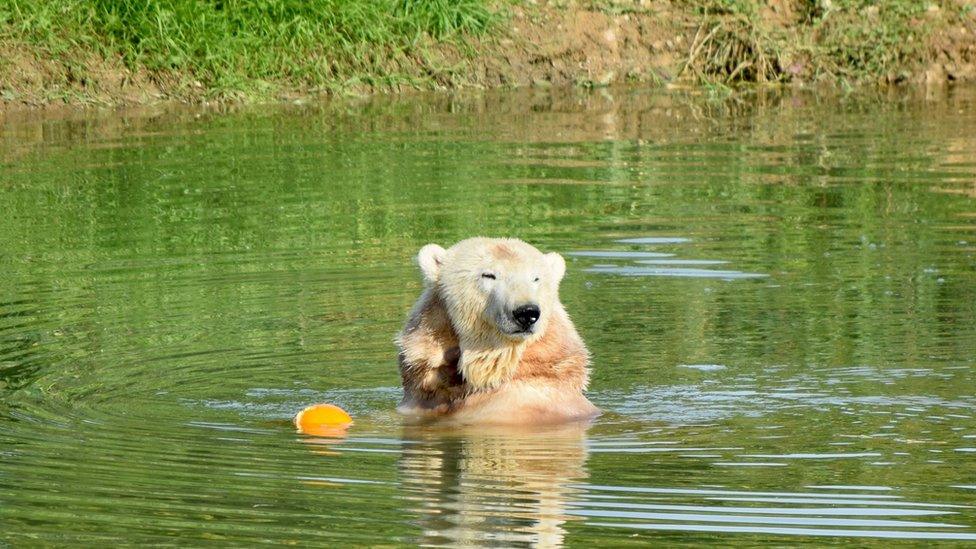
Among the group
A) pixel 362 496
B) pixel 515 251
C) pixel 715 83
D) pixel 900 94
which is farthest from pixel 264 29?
pixel 362 496

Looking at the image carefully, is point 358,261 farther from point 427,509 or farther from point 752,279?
point 427,509

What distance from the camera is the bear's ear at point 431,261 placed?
24.5 feet

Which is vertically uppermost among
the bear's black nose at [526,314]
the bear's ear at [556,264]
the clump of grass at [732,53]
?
the clump of grass at [732,53]

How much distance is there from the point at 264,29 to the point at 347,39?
98cm

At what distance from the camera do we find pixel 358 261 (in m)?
11.2

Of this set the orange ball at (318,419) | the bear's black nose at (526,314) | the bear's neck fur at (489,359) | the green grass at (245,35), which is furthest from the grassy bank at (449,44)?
the bear's black nose at (526,314)

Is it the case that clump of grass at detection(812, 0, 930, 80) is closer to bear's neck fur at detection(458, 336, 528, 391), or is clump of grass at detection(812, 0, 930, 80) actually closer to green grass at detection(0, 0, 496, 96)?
green grass at detection(0, 0, 496, 96)

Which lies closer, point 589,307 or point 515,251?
point 515,251

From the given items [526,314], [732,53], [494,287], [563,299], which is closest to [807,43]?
[732,53]

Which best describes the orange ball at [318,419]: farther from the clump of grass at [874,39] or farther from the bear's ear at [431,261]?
the clump of grass at [874,39]

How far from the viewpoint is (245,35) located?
18531 millimetres

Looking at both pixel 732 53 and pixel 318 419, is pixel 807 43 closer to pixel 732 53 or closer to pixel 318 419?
pixel 732 53

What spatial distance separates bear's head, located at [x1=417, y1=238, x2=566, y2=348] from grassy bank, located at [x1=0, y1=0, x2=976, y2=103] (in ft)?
37.2

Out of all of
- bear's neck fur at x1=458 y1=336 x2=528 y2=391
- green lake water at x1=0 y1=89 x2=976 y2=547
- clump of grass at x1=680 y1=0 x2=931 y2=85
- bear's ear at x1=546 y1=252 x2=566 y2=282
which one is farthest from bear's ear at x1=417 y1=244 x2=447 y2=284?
clump of grass at x1=680 y1=0 x2=931 y2=85
